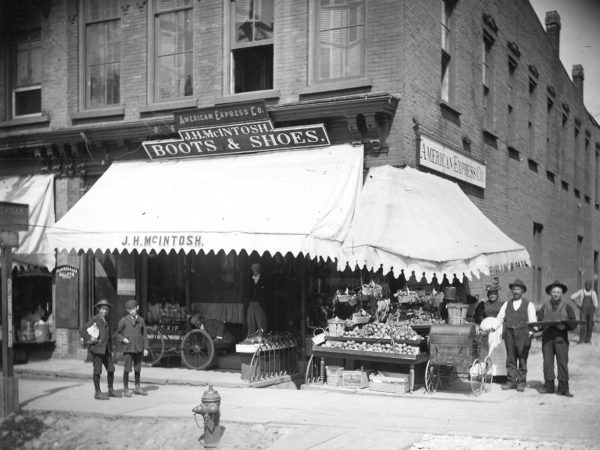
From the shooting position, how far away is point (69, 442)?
354 inches

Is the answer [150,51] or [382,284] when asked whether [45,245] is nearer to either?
[150,51]

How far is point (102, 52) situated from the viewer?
16.1m

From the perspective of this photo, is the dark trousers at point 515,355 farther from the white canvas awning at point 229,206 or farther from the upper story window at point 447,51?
the upper story window at point 447,51

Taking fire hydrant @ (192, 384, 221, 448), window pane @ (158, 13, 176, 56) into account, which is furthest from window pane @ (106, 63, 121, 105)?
fire hydrant @ (192, 384, 221, 448)

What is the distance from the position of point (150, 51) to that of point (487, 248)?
8084mm

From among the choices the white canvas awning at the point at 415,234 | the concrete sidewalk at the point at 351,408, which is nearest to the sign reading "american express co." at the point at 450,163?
the white canvas awning at the point at 415,234

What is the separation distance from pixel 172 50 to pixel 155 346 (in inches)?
240

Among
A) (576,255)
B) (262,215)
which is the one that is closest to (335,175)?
(262,215)

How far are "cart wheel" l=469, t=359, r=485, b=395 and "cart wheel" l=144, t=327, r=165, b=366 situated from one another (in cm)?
597

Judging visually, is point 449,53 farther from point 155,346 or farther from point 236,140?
point 155,346

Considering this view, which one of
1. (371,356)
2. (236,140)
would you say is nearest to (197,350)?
(371,356)

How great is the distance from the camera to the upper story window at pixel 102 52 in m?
15.9

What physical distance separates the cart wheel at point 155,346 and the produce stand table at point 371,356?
3657 mm

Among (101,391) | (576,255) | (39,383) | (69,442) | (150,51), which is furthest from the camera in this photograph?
(576,255)
